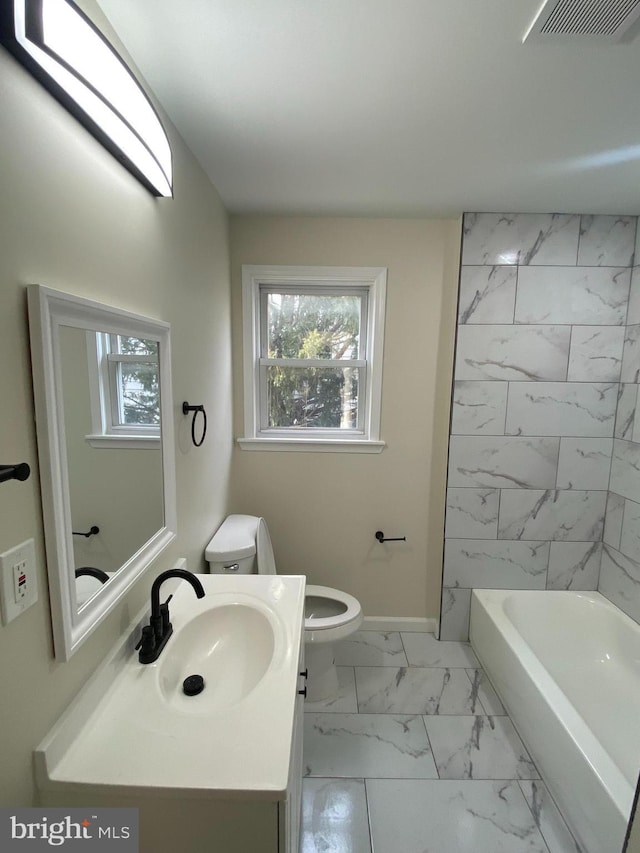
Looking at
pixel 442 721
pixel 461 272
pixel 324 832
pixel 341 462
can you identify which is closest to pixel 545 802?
pixel 442 721

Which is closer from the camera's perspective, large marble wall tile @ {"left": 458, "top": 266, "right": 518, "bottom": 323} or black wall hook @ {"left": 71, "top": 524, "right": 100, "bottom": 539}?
black wall hook @ {"left": 71, "top": 524, "right": 100, "bottom": 539}

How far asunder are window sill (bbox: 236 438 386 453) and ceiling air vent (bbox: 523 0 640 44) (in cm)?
171

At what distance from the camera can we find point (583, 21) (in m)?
0.91

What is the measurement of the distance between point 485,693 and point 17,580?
7.20 ft

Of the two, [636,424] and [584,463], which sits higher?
[636,424]

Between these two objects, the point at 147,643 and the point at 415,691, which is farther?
the point at 415,691

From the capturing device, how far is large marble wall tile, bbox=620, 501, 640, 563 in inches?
78.7

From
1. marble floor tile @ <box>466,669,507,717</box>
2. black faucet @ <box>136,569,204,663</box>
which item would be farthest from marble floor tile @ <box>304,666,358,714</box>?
black faucet @ <box>136,569,204,663</box>

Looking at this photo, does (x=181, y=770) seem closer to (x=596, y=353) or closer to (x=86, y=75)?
(x=86, y=75)

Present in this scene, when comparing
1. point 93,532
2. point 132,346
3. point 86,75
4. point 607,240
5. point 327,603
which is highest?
point 607,240

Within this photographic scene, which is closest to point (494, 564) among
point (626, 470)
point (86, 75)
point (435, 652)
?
point (435, 652)

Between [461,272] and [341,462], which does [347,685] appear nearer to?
[341,462]

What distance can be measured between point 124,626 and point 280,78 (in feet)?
5.38

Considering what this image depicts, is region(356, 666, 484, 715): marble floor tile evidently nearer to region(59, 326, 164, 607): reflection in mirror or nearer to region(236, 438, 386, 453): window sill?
region(236, 438, 386, 453): window sill
